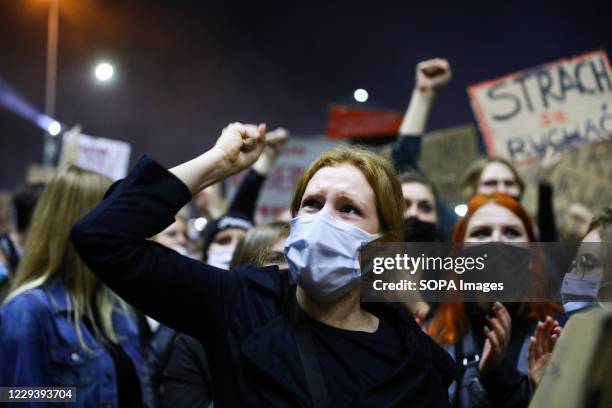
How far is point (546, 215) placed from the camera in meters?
3.50

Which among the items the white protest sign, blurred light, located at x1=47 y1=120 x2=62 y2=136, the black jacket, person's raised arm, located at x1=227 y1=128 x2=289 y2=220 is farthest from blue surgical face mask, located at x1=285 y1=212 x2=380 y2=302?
blurred light, located at x1=47 y1=120 x2=62 y2=136

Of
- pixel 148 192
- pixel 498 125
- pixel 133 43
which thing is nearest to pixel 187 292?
pixel 148 192

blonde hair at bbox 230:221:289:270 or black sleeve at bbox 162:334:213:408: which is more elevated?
blonde hair at bbox 230:221:289:270

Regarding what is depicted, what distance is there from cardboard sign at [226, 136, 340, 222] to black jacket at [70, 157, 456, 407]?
343cm

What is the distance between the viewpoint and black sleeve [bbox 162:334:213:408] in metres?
2.39

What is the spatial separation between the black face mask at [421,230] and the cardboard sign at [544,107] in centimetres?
92

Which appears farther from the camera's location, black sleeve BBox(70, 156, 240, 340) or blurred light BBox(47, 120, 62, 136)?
blurred light BBox(47, 120, 62, 136)

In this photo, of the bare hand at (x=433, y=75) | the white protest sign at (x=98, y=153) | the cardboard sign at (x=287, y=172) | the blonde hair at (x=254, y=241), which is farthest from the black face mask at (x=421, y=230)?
the white protest sign at (x=98, y=153)

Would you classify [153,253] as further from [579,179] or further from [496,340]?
[579,179]

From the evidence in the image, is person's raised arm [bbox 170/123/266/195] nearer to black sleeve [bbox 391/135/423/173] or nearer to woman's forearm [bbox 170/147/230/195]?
woman's forearm [bbox 170/147/230/195]

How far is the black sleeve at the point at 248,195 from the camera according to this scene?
363 centimetres

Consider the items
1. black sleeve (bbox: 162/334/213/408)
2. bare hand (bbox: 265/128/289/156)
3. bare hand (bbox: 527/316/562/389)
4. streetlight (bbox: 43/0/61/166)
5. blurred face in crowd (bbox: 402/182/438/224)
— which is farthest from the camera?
streetlight (bbox: 43/0/61/166)

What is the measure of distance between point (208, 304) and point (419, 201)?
6.02ft

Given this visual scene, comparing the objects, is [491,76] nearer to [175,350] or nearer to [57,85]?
[175,350]
